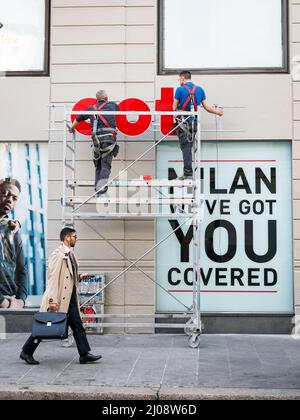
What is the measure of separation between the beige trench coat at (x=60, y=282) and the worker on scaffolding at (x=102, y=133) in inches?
82.1

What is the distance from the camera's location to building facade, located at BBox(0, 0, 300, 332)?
36.5 ft

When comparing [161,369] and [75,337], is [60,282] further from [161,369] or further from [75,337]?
[161,369]

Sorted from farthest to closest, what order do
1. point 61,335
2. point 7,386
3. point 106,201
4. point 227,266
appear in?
1. point 227,266
2. point 106,201
3. point 61,335
4. point 7,386

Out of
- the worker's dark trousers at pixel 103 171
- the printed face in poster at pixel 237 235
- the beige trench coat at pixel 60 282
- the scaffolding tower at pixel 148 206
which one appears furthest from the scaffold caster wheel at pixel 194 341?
the worker's dark trousers at pixel 103 171

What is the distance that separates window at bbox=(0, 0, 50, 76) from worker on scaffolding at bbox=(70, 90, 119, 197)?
6.39 ft

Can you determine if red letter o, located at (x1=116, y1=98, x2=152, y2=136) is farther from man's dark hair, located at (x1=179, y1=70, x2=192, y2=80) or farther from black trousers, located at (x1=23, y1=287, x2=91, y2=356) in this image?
black trousers, located at (x1=23, y1=287, x2=91, y2=356)

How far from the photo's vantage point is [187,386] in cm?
713

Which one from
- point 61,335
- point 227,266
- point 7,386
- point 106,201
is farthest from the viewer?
point 227,266

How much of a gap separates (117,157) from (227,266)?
116 inches

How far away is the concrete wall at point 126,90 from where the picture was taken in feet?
36.6

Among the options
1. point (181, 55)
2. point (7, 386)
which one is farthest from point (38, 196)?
point (7, 386)

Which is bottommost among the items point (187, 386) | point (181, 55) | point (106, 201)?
point (187, 386)

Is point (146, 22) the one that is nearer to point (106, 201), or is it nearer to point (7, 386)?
point (106, 201)

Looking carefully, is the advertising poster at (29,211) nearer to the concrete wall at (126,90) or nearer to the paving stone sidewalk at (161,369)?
the concrete wall at (126,90)
